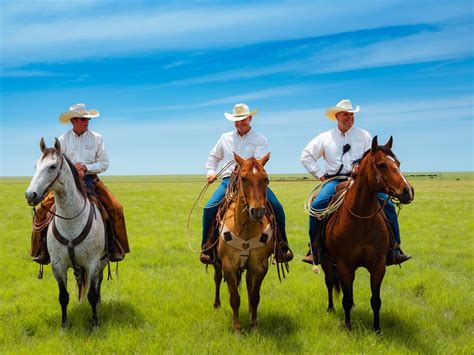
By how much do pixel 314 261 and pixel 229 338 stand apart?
6.41 ft

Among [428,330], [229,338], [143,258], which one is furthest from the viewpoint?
[143,258]

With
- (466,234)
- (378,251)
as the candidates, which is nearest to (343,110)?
(378,251)

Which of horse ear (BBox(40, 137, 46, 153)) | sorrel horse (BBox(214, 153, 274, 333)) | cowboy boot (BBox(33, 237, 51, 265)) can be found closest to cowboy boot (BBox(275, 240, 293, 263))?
sorrel horse (BBox(214, 153, 274, 333))

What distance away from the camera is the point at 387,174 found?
5.78 m

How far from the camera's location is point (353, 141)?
24.7 ft

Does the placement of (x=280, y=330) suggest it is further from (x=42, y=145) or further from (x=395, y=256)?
(x=42, y=145)

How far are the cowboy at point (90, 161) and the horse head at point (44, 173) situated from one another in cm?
135

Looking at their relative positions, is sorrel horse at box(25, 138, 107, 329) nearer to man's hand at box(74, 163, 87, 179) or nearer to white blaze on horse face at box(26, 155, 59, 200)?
white blaze on horse face at box(26, 155, 59, 200)

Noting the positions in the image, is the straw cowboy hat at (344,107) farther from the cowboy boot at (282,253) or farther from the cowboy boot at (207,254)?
the cowboy boot at (207,254)

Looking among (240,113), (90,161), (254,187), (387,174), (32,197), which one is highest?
(240,113)

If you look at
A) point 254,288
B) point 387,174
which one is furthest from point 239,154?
point 387,174

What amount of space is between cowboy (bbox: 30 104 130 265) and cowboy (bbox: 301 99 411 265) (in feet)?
10.7

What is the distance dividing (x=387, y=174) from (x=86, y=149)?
4.88 meters

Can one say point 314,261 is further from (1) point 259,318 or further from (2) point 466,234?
(2) point 466,234
